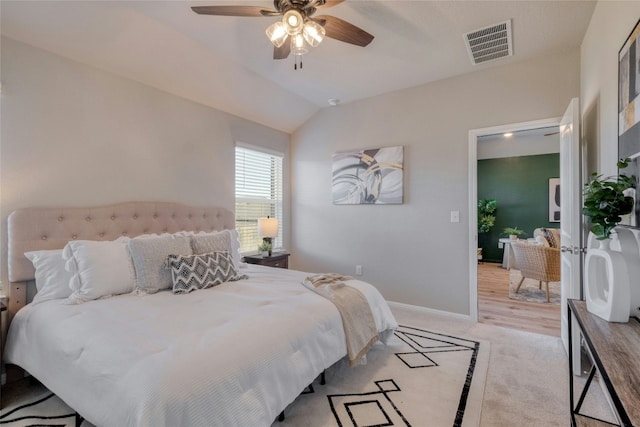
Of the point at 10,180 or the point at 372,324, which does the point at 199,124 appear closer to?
the point at 10,180

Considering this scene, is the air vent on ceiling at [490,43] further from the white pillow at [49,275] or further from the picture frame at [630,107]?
the white pillow at [49,275]

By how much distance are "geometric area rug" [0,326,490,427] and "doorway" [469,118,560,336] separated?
105 cm

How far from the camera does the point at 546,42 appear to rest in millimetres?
2746

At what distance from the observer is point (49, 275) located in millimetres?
2145

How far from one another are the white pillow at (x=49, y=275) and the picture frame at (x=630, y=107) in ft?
11.2

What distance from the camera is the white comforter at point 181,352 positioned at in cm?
120

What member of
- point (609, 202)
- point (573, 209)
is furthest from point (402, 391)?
point (573, 209)

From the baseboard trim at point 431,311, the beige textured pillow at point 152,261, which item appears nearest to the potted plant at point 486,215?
the baseboard trim at point 431,311

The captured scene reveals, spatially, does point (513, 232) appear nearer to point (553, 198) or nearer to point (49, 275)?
point (553, 198)

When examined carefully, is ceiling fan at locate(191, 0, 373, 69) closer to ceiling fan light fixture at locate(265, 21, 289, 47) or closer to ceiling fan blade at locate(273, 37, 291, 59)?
ceiling fan light fixture at locate(265, 21, 289, 47)

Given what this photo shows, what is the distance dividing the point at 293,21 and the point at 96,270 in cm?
211

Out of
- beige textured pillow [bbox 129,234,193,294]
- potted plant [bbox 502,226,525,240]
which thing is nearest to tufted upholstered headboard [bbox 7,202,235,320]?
beige textured pillow [bbox 129,234,193,294]

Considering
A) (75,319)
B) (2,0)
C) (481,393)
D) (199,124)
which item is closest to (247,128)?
(199,124)

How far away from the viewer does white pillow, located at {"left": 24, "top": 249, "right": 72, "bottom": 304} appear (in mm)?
2096
